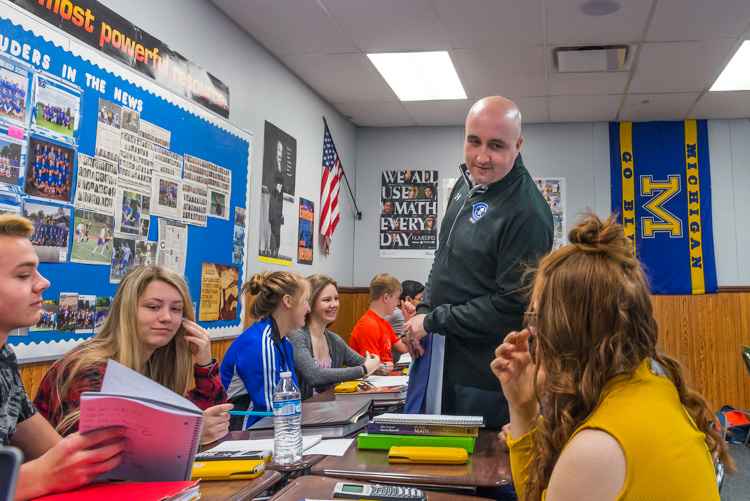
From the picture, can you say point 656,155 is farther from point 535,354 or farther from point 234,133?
point 535,354

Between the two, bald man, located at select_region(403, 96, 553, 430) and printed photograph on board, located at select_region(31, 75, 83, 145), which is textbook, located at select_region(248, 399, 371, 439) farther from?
printed photograph on board, located at select_region(31, 75, 83, 145)

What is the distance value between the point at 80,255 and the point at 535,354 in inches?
85.7

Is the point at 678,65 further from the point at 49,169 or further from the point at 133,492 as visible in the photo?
the point at 133,492

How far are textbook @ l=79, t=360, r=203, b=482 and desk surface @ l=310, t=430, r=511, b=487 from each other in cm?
40

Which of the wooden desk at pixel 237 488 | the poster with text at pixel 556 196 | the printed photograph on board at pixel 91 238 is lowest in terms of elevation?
the wooden desk at pixel 237 488

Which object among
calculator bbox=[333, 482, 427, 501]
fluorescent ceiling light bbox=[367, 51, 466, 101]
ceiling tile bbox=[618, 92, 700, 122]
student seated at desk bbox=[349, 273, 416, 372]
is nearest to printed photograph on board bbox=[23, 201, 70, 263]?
calculator bbox=[333, 482, 427, 501]

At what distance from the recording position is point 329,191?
19.0ft

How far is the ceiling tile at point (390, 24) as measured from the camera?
12.3 feet

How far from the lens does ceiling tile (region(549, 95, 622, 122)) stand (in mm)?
5469

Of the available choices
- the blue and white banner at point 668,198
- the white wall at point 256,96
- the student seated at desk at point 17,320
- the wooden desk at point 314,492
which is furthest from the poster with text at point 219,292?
the blue and white banner at point 668,198

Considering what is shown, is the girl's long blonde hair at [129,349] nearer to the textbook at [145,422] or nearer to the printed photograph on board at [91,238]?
the textbook at [145,422]

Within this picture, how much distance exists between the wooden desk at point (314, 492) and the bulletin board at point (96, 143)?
1.60 m

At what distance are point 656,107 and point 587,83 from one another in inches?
42.4

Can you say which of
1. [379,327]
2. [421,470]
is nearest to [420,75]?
[379,327]
